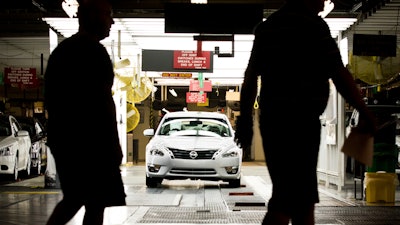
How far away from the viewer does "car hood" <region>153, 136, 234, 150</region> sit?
40.7 ft

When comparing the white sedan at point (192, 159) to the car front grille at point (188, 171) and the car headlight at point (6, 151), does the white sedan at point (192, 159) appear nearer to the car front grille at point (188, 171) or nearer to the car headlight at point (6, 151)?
the car front grille at point (188, 171)

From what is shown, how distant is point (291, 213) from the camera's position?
356 centimetres

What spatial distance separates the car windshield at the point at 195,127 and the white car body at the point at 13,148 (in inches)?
140

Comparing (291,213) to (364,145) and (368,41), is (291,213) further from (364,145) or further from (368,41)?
(368,41)

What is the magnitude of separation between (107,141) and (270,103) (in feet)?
3.62

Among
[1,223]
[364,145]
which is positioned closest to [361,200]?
[1,223]

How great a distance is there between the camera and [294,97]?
143 inches

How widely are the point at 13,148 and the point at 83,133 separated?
11576 millimetres

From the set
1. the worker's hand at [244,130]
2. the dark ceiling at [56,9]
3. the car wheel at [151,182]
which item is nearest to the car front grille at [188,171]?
the car wheel at [151,182]

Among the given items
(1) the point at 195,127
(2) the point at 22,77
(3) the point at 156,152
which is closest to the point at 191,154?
(3) the point at 156,152

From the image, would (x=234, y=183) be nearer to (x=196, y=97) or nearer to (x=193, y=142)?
(x=193, y=142)

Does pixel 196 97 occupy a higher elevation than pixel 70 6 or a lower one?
lower

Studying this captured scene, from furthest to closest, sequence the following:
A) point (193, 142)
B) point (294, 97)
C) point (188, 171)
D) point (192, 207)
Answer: point (193, 142) < point (188, 171) < point (192, 207) < point (294, 97)

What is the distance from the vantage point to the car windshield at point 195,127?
13.6m
